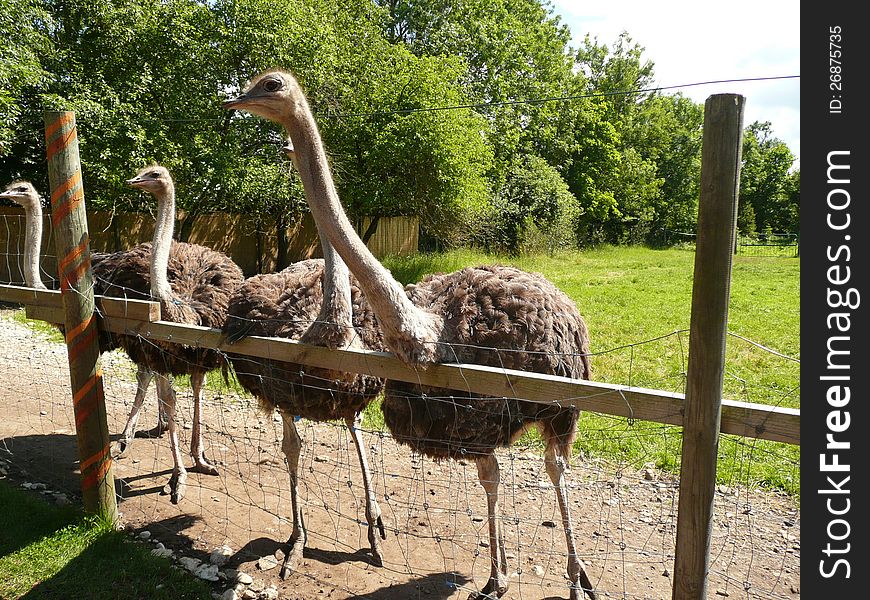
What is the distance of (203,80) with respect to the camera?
13148mm

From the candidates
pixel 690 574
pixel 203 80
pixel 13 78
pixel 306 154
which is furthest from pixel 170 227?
pixel 203 80

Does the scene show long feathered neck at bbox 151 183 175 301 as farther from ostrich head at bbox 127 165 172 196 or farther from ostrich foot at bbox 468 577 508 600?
ostrich foot at bbox 468 577 508 600

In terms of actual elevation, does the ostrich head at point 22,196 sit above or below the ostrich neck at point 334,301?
above

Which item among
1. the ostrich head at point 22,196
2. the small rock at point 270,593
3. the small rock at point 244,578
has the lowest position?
the small rock at point 270,593

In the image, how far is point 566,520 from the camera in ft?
11.5

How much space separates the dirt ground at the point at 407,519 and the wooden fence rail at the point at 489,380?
0.44 m

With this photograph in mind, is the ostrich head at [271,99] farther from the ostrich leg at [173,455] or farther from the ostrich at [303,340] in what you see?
the ostrich leg at [173,455]

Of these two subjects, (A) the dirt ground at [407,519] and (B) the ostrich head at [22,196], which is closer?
(A) the dirt ground at [407,519]

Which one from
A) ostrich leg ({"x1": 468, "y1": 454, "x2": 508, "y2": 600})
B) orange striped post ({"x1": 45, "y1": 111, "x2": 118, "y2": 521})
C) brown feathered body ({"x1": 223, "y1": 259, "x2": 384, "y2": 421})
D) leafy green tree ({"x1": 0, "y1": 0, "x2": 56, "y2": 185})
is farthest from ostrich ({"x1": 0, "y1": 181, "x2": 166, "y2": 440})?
leafy green tree ({"x1": 0, "y1": 0, "x2": 56, "y2": 185})

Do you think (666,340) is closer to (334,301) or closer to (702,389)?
(334,301)

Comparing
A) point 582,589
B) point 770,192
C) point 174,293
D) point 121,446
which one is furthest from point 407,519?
point 770,192

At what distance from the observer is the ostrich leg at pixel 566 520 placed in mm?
3408

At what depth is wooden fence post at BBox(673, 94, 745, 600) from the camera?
1863mm
